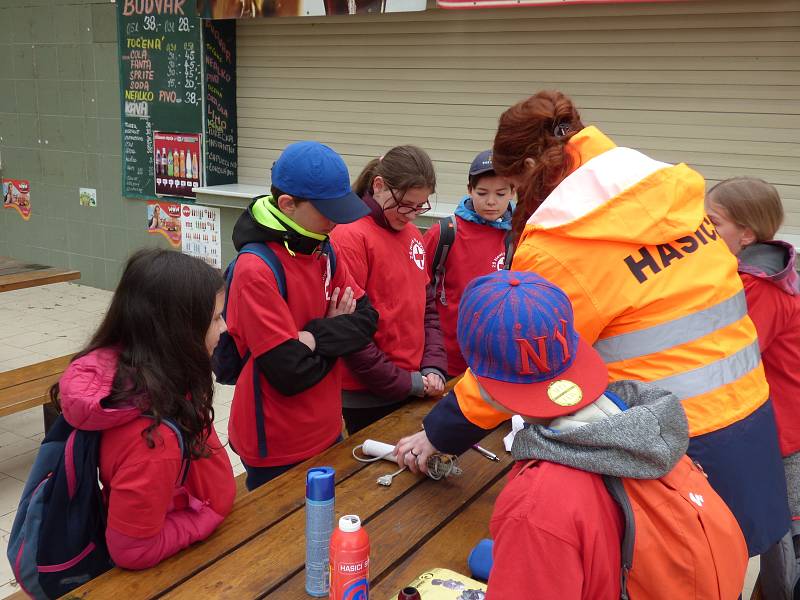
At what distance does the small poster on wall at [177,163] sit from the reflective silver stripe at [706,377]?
6.25 meters

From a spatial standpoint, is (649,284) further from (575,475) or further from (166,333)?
(166,333)

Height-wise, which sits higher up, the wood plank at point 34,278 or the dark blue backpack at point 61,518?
the dark blue backpack at point 61,518

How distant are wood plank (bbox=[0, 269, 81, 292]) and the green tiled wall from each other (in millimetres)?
2124

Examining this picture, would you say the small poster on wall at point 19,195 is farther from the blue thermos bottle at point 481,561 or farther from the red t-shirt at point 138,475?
the blue thermos bottle at point 481,561

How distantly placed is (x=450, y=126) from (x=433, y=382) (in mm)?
3633

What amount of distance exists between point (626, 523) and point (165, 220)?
7117 mm

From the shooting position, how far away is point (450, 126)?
6137mm

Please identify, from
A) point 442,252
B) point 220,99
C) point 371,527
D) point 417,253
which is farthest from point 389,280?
point 220,99

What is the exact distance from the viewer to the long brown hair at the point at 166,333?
1.75 m

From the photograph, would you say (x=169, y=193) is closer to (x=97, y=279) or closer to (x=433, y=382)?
(x=97, y=279)

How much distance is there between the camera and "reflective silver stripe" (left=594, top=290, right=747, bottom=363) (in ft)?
5.40

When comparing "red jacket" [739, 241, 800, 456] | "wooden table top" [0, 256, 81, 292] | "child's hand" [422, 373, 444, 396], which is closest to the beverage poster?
"wooden table top" [0, 256, 81, 292]

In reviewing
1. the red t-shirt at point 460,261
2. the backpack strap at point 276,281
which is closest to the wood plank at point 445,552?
the backpack strap at point 276,281

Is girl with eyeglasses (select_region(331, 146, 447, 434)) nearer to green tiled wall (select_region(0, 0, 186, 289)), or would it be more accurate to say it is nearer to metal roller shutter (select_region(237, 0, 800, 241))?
metal roller shutter (select_region(237, 0, 800, 241))
